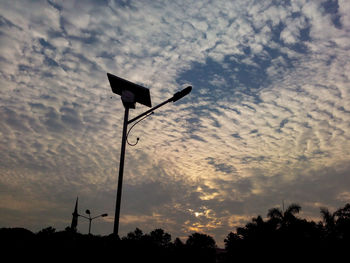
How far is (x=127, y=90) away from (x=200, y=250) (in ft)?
106

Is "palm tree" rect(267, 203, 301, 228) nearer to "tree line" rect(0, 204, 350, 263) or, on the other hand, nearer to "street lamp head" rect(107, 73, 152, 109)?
"tree line" rect(0, 204, 350, 263)

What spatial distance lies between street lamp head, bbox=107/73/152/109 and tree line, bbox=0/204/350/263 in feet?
14.3

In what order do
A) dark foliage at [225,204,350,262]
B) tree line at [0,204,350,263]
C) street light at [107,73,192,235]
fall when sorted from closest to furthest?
1. tree line at [0,204,350,263]
2. street light at [107,73,192,235]
3. dark foliage at [225,204,350,262]

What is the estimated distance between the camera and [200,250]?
35562mm

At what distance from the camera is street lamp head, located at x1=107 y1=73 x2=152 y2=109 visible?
8914 millimetres

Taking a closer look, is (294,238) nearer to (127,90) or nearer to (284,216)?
(284,216)

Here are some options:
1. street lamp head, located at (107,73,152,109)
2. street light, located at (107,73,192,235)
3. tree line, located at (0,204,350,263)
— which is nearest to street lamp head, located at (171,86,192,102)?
street light, located at (107,73,192,235)

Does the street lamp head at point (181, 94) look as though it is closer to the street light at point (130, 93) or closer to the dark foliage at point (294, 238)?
the street light at point (130, 93)

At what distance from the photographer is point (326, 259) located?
26.5 meters

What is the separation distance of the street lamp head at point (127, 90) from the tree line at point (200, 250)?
4361mm

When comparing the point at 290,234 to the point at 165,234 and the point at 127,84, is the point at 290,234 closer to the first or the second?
the point at 127,84

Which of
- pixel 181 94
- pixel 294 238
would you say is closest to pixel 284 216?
pixel 294 238

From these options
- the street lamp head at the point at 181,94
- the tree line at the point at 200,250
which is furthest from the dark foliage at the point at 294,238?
the street lamp head at the point at 181,94

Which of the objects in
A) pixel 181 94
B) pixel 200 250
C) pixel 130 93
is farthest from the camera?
pixel 200 250
